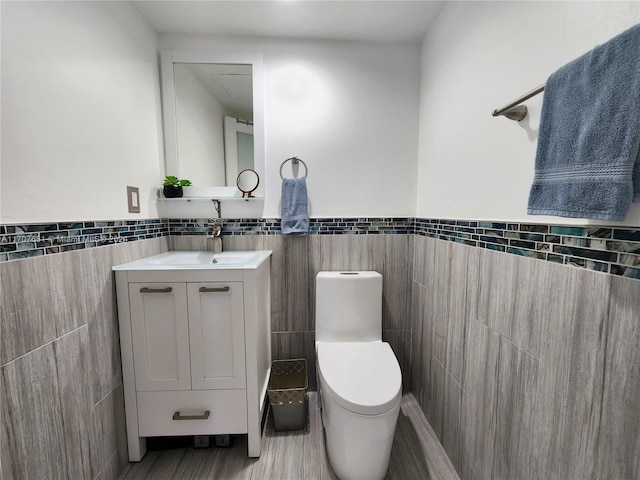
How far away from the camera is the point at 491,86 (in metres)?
1.00

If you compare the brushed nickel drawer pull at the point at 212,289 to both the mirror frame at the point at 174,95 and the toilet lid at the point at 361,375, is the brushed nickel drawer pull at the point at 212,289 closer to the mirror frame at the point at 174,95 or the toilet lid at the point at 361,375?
the toilet lid at the point at 361,375

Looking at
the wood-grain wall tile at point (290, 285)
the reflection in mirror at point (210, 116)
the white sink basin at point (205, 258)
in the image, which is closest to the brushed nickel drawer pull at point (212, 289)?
the white sink basin at point (205, 258)

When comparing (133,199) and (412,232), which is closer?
(133,199)

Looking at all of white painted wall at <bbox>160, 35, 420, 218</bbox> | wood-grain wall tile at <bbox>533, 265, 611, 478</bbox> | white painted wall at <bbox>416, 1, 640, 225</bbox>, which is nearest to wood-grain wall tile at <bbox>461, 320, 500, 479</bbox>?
wood-grain wall tile at <bbox>533, 265, 611, 478</bbox>

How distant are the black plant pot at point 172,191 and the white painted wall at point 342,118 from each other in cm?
52

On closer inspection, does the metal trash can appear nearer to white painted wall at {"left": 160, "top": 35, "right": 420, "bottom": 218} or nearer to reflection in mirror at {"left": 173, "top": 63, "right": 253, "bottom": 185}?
white painted wall at {"left": 160, "top": 35, "right": 420, "bottom": 218}

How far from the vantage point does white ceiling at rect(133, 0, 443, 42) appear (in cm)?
131

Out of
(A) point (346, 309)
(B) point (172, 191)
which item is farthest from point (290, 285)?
(B) point (172, 191)

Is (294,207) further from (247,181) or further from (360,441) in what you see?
(360,441)

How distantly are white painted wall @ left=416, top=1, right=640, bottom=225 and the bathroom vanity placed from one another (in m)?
1.07

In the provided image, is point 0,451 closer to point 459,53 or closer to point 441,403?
point 441,403

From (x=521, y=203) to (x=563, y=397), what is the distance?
586 mm

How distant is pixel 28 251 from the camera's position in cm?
80

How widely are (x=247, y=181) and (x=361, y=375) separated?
4.18 feet
